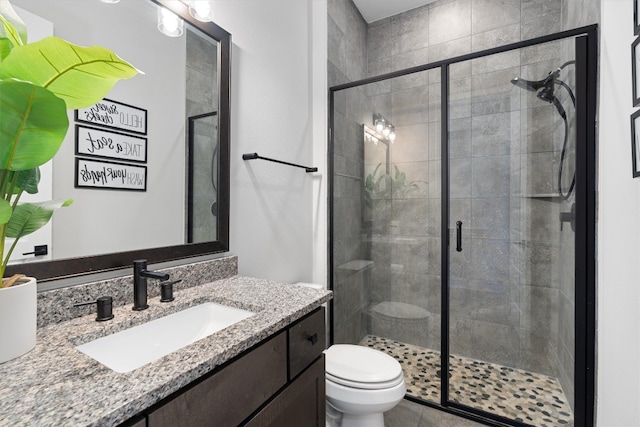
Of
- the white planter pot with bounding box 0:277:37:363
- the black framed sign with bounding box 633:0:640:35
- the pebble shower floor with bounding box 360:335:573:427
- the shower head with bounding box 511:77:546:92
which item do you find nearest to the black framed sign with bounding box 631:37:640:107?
the black framed sign with bounding box 633:0:640:35

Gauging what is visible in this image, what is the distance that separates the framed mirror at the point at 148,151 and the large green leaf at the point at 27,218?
165 mm

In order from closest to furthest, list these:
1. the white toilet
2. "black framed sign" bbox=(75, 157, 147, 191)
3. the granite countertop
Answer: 1. the granite countertop
2. "black framed sign" bbox=(75, 157, 147, 191)
3. the white toilet

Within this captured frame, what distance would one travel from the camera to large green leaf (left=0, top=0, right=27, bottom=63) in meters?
0.59

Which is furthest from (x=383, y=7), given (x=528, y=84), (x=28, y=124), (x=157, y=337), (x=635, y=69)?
(x=157, y=337)

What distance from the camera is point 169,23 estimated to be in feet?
3.88

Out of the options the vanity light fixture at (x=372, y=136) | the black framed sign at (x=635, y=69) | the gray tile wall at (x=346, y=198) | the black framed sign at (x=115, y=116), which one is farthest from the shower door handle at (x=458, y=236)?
the black framed sign at (x=115, y=116)

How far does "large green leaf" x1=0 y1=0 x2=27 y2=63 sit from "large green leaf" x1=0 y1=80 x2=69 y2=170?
0.15 meters

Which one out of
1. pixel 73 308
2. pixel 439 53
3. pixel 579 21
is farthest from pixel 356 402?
pixel 439 53

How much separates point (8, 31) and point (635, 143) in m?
1.95

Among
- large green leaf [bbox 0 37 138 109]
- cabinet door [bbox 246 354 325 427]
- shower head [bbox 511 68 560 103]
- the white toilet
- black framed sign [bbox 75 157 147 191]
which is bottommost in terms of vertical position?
the white toilet

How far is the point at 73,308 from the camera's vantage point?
2.87 ft

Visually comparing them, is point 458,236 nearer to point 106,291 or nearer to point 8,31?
point 106,291

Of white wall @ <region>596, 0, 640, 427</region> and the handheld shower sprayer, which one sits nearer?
white wall @ <region>596, 0, 640, 427</region>

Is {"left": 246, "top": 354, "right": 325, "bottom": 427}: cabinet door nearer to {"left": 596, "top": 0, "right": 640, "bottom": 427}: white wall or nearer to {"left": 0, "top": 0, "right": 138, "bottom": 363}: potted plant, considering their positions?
{"left": 0, "top": 0, "right": 138, "bottom": 363}: potted plant
